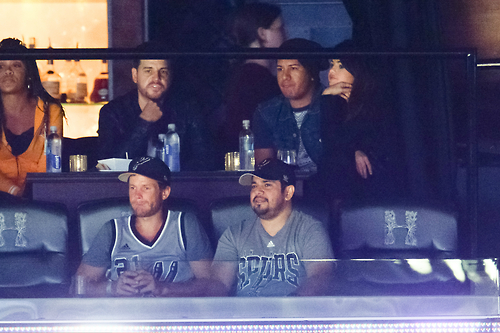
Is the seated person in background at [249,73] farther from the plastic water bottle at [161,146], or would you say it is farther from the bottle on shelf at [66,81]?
the bottle on shelf at [66,81]

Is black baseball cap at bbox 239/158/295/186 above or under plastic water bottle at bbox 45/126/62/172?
under

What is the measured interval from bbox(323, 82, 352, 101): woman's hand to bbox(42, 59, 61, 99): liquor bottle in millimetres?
2093

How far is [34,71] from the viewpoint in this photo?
3.16m

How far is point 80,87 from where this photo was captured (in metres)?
4.57

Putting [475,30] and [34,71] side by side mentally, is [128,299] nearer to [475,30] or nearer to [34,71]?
[34,71]

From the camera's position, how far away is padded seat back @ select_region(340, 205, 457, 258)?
233 centimetres

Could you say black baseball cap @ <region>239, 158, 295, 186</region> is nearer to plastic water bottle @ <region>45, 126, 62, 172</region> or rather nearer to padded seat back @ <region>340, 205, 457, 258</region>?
padded seat back @ <region>340, 205, 457, 258</region>

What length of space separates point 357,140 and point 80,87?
2317 millimetres

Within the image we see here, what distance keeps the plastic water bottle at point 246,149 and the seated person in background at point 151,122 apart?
172 mm

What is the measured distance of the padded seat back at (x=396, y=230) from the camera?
233 centimetres

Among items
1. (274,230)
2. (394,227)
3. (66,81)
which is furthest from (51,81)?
(394,227)

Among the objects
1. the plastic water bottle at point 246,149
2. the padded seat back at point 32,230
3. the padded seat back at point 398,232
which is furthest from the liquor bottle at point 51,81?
the padded seat back at point 398,232

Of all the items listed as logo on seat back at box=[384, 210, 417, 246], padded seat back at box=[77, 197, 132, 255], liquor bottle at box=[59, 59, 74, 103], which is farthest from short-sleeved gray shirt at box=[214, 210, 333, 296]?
liquor bottle at box=[59, 59, 74, 103]

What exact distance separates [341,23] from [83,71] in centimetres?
193
